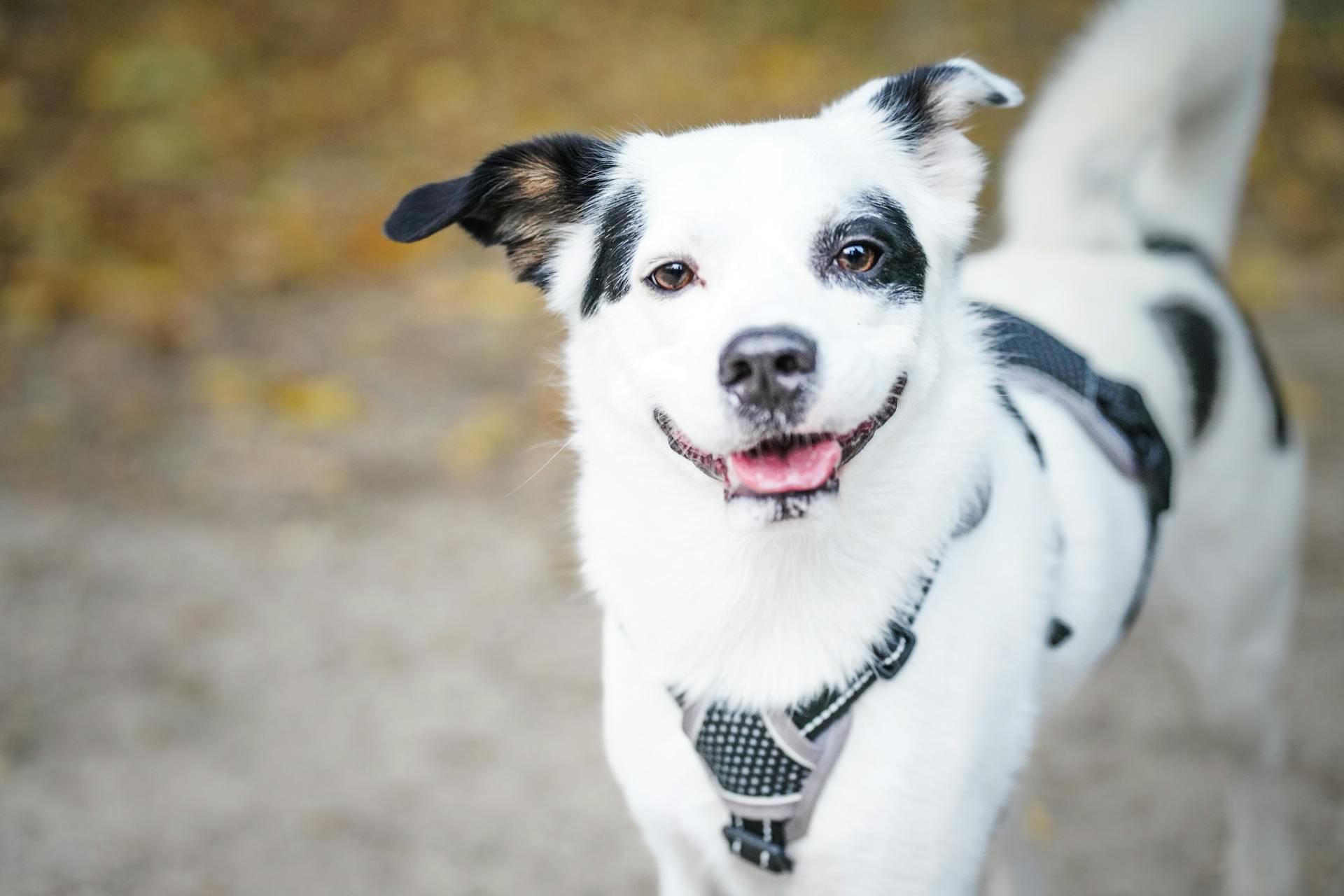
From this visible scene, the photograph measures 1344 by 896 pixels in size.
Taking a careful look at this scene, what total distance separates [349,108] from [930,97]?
20.2ft

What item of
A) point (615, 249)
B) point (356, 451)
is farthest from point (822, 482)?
point (356, 451)

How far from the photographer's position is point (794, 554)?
211cm

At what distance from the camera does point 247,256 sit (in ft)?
20.8

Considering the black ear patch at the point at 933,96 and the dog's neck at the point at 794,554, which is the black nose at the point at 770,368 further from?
the black ear patch at the point at 933,96

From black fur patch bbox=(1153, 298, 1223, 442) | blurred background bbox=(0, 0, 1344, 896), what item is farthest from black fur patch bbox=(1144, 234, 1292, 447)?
blurred background bbox=(0, 0, 1344, 896)

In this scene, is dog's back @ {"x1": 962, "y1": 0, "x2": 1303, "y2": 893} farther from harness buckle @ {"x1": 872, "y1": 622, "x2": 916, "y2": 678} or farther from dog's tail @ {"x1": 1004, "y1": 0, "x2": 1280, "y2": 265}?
harness buckle @ {"x1": 872, "y1": 622, "x2": 916, "y2": 678}

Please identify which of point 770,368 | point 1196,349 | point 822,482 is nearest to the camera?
point 770,368

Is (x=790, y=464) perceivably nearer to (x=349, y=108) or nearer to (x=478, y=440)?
(x=478, y=440)

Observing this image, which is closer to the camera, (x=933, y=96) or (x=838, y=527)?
(x=838, y=527)

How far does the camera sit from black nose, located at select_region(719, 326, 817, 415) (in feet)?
5.79

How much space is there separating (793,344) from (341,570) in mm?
3093

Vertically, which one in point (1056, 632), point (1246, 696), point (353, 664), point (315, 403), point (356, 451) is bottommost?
point (1246, 696)

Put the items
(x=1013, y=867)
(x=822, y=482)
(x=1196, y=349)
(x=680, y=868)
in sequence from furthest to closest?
(x=1196, y=349) < (x=1013, y=867) < (x=680, y=868) < (x=822, y=482)

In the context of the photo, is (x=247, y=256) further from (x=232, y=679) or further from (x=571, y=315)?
(x=571, y=315)
